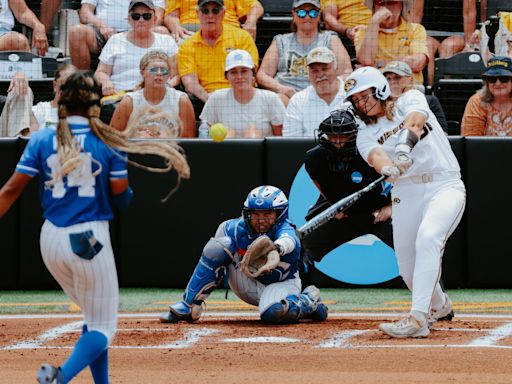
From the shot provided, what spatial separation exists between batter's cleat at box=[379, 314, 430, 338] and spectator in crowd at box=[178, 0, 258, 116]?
4.51m

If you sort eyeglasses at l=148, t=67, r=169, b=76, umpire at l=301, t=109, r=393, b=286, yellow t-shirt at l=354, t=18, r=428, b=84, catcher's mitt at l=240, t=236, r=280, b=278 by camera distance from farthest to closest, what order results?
yellow t-shirt at l=354, t=18, r=428, b=84 < eyeglasses at l=148, t=67, r=169, b=76 < umpire at l=301, t=109, r=393, b=286 < catcher's mitt at l=240, t=236, r=280, b=278

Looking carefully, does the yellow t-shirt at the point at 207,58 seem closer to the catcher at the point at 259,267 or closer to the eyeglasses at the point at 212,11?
the eyeglasses at the point at 212,11

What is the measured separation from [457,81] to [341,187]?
9.65ft

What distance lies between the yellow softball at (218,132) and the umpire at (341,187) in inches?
57.5

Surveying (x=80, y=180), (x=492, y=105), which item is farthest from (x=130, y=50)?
(x=80, y=180)

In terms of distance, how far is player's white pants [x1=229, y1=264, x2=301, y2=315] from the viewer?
7680mm

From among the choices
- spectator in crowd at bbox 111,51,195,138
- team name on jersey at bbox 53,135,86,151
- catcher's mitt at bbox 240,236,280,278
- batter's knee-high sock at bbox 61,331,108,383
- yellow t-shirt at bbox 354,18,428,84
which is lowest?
batter's knee-high sock at bbox 61,331,108,383

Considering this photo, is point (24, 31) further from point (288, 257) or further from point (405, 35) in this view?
point (288, 257)

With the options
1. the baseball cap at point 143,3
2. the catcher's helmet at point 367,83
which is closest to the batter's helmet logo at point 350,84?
the catcher's helmet at point 367,83

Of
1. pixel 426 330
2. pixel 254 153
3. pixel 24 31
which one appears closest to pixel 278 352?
pixel 426 330

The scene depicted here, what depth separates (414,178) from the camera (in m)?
7.06

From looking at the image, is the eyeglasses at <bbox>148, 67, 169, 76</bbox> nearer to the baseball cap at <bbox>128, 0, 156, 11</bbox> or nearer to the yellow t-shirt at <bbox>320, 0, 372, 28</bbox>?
the baseball cap at <bbox>128, 0, 156, 11</bbox>

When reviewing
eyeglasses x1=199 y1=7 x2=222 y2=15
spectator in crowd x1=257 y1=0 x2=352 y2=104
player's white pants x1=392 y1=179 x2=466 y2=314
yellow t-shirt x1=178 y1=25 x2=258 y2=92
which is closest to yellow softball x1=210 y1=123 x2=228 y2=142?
yellow t-shirt x1=178 y1=25 x2=258 y2=92

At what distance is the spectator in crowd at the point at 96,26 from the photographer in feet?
35.8
